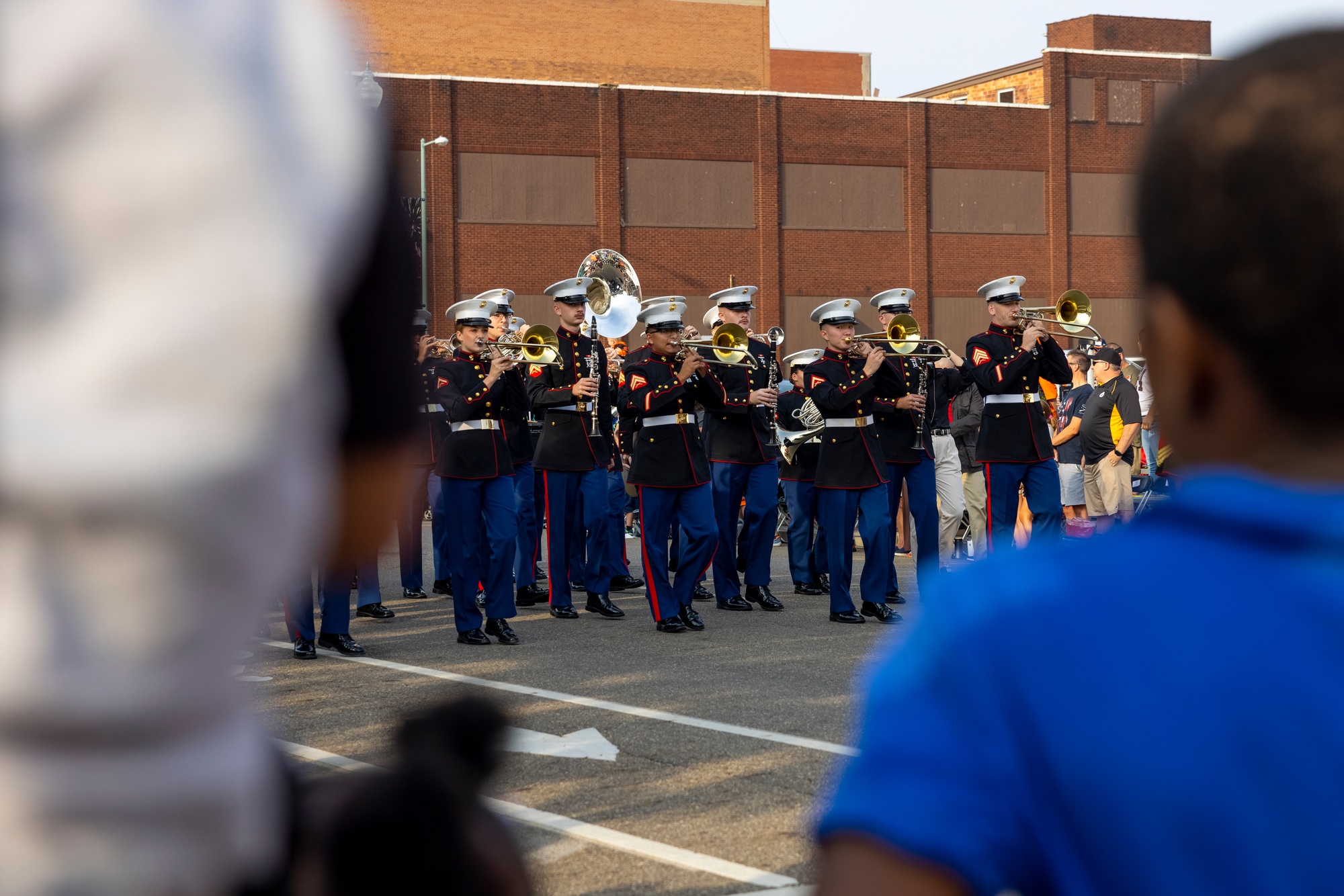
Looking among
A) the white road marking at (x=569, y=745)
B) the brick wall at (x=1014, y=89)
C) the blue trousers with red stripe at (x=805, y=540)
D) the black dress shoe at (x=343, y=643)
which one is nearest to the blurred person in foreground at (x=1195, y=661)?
the white road marking at (x=569, y=745)

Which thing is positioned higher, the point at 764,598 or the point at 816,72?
the point at 816,72

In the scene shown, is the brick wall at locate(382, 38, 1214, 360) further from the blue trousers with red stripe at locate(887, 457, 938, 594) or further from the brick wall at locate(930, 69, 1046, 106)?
the blue trousers with red stripe at locate(887, 457, 938, 594)

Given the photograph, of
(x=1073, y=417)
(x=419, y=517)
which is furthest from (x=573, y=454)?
(x=1073, y=417)

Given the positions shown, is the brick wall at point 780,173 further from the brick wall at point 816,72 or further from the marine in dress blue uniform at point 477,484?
the marine in dress blue uniform at point 477,484

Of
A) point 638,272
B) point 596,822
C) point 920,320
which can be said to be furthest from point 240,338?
point 920,320

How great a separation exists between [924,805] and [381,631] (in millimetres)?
9496

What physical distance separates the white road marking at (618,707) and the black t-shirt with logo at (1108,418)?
8437 millimetres

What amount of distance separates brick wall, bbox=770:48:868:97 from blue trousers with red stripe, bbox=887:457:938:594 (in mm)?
47981

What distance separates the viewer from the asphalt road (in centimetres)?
459

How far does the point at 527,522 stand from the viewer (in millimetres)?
12578

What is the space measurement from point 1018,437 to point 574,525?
3.33m

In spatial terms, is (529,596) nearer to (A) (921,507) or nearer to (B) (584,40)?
(A) (921,507)

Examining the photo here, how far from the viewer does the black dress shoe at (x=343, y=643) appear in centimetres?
890

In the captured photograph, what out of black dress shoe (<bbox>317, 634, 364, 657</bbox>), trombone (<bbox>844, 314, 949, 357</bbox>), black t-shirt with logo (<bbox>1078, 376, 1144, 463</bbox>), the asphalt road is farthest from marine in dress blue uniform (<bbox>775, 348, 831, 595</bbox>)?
black dress shoe (<bbox>317, 634, 364, 657</bbox>)
